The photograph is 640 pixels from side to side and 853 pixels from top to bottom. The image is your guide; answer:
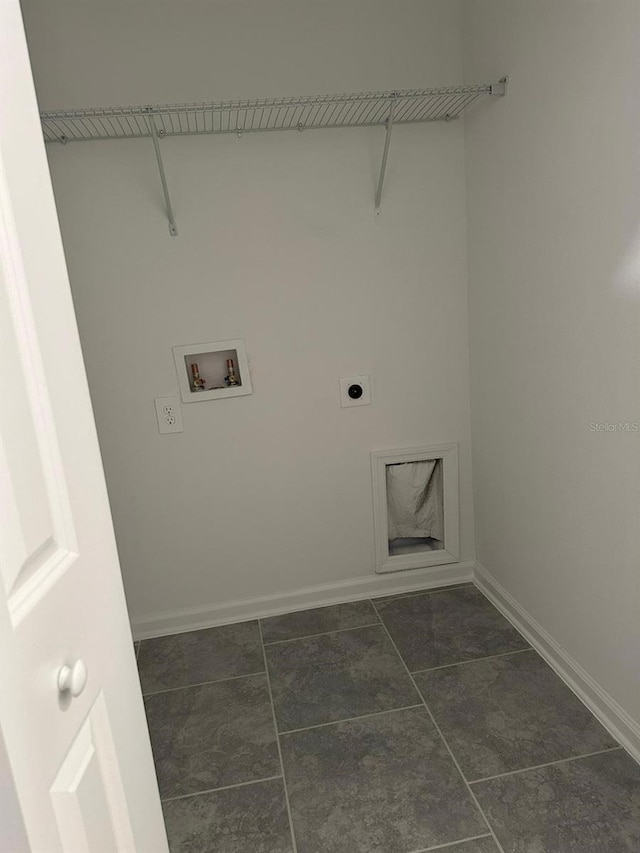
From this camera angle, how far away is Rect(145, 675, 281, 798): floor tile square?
1709mm

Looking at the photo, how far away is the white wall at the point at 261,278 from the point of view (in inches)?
80.4

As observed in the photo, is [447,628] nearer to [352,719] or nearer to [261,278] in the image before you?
[352,719]

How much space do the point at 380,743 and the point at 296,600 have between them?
0.85 metres

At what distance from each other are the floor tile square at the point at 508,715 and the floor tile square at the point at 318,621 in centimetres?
44

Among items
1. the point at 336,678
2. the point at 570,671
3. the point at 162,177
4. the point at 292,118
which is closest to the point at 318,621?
the point at 336,678

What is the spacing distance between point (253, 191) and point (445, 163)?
76cm

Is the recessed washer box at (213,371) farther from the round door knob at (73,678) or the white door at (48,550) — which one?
the round door knob at (73,678)

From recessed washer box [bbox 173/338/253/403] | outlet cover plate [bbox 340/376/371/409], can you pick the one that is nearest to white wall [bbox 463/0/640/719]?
→ outlet cover plate [bbox 340/376/371/409]

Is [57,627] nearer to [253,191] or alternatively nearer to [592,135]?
[592,135]

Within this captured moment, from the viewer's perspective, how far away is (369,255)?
229 cm

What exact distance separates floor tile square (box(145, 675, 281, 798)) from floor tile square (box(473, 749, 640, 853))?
0.65 meters

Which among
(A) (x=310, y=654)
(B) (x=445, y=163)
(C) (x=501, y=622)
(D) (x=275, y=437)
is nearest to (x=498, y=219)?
(B) (x=445, y=163)

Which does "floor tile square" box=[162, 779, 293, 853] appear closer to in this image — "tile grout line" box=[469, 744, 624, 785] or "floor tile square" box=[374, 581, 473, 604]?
"tile grout line" box=[469, 744, 624, 785]

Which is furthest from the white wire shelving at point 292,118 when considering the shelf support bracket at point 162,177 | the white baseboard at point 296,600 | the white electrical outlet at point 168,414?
the white baseboard at point 296,600
